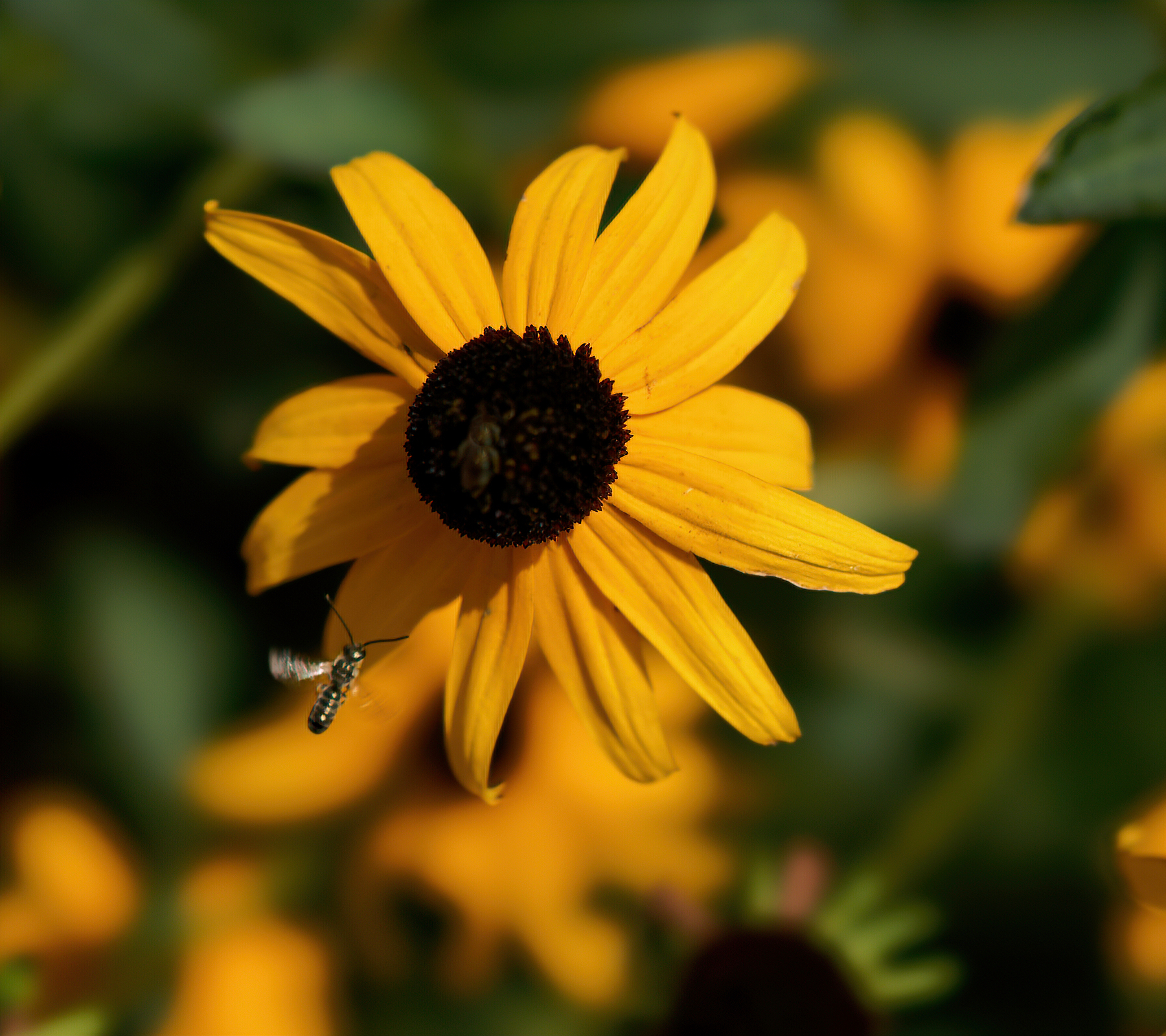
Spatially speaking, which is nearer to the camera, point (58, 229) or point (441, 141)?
point (441, 141)

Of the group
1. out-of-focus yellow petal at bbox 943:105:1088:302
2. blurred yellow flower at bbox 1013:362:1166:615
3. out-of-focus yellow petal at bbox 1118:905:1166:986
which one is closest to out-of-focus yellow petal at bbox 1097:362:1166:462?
blurred yellow flower at bbox 1013:362:1166:615

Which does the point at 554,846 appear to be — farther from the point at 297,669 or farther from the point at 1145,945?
the point at 1145,945

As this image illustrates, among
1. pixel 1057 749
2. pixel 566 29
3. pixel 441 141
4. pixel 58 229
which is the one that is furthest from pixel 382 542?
pixel 1057 749

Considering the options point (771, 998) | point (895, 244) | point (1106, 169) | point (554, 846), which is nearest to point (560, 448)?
point (1106, 169)

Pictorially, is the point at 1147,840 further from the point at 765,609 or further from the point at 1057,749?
the point at 1057,749

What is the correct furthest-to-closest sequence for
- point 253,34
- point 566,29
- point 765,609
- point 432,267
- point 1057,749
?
point 1057,749 → point 765,609 → point 566,29 → point 253,34 → point 432,267

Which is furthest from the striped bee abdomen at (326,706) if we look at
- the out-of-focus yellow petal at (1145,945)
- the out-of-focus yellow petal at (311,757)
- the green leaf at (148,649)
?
the out-of-focus yellow petal at (1145,945)

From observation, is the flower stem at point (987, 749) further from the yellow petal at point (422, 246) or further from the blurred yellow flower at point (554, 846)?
the yellow petal at point (422, 246)
